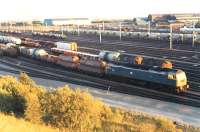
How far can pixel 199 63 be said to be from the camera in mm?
61219

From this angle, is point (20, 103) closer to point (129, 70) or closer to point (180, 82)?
point (180, 82)

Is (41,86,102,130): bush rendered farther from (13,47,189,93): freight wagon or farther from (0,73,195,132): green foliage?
(13,47,189,93): freight wagon

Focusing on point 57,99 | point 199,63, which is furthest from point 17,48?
point 57,99

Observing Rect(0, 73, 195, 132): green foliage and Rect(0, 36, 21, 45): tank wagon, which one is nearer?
Rect(0, 73, 195, 132): green foliage

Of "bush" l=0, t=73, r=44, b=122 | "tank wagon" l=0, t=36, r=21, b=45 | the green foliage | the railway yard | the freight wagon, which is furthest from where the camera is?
"tank wagon" l=0, t=36, r=21, b=45

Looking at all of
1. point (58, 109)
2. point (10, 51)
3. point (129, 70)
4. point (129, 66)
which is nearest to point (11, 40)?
point (10, 51)

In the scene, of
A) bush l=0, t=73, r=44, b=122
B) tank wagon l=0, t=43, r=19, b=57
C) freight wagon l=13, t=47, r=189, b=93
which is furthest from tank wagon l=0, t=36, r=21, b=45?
bush l=0, t=73, r=44, b=122

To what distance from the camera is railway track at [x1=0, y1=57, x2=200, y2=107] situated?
140 feet

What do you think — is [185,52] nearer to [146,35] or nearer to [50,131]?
[146,35]

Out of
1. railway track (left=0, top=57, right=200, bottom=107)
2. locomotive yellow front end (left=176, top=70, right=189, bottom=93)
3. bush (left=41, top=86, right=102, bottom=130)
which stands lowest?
railway track (left=0, top=57, right=200, bottom=107)

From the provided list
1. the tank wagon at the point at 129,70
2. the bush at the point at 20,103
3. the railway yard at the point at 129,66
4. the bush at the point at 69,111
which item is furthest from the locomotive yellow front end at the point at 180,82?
the bush at the point at 20,103

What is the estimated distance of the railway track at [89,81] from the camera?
42.8 m

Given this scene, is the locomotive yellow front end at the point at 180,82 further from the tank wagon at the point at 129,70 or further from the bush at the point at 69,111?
the bush at the point at 69,111

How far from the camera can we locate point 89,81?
173 feet
